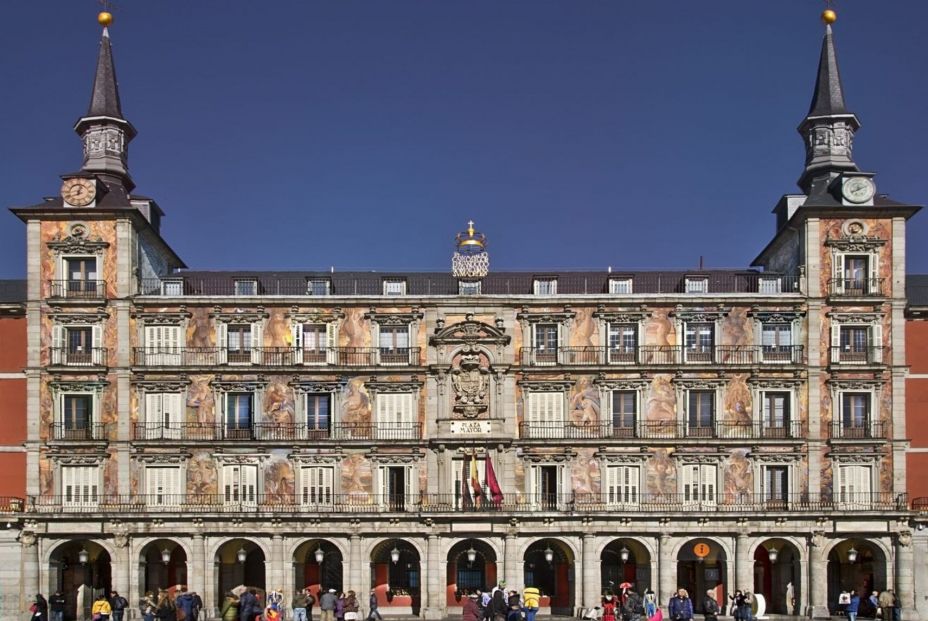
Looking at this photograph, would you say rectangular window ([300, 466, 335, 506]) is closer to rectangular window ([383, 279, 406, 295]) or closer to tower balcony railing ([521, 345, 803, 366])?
rectangular window ([383, 279, 406, 295])

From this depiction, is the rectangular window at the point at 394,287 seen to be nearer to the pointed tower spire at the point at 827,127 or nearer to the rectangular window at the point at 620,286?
the rectangular window at the point at 620,286

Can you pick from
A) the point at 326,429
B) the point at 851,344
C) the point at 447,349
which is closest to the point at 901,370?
the point at 851,344

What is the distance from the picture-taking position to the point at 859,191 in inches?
3017

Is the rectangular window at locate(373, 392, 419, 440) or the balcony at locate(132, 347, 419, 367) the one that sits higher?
the balcony at locate(132, 347, 419, 367)

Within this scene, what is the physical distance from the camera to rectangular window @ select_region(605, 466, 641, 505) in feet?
248

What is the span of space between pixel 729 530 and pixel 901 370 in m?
13.4

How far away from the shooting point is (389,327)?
76.8m

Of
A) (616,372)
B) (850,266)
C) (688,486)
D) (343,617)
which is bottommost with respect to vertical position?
(343,617)

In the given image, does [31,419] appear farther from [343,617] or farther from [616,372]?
[616,372]

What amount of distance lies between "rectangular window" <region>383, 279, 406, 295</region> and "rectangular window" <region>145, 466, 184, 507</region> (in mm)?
15788

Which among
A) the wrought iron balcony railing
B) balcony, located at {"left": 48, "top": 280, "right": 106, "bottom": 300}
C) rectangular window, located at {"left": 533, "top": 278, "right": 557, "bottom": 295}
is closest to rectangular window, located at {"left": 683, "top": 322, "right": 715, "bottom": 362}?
rectangular window, located at {"left": 533, "top": 278, "right": 557, "bottom": 295}

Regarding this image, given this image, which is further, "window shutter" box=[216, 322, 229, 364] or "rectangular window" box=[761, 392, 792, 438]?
"window shutter" box=[216, 322, 229, 364]

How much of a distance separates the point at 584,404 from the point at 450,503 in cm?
954

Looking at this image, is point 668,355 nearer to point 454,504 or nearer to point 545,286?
point 545,286
